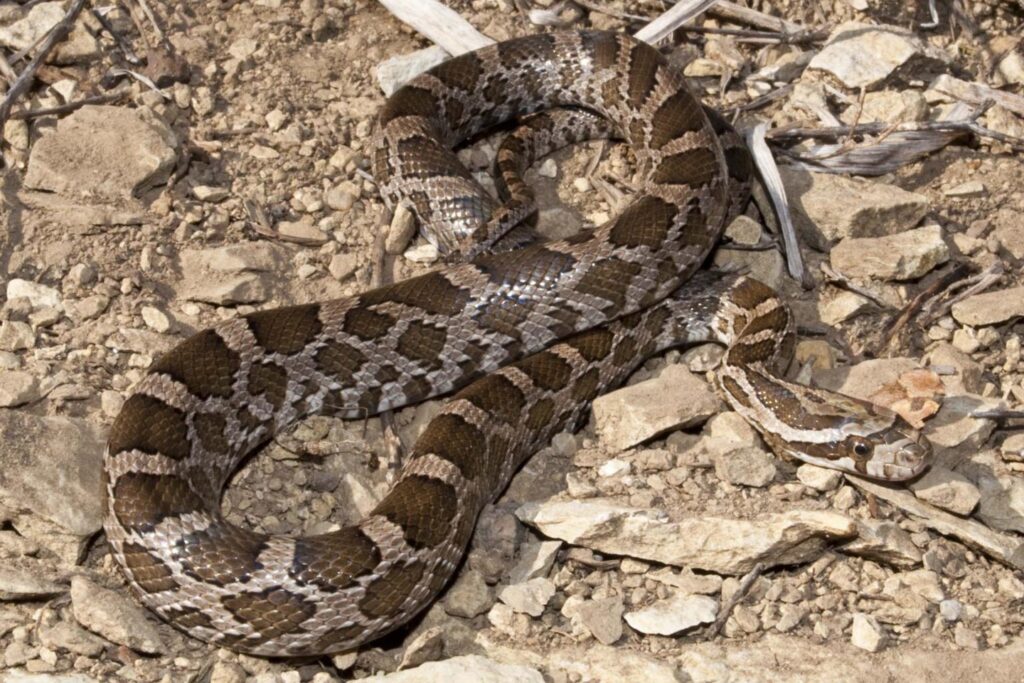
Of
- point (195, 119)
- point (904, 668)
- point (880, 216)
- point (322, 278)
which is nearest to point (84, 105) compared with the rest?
point (195, 119)

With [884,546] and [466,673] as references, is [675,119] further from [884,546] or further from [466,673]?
[466,673]

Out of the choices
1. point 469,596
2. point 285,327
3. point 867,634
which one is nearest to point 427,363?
point 285,327

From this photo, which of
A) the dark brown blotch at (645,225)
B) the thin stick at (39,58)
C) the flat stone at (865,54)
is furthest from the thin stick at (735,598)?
the thin stick at (39,58)

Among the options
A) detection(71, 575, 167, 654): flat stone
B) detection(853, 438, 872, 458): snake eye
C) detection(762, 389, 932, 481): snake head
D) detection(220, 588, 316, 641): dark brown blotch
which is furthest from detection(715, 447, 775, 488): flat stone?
detection(71, 575, 167, 654): flat stone

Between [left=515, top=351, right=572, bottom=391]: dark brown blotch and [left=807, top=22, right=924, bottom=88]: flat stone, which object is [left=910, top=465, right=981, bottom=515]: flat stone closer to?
[left=515, top=351, right=572, bottom=391]: dark brown blotch

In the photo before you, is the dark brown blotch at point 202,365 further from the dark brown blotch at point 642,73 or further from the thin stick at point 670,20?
the thin stick at point 670,20
